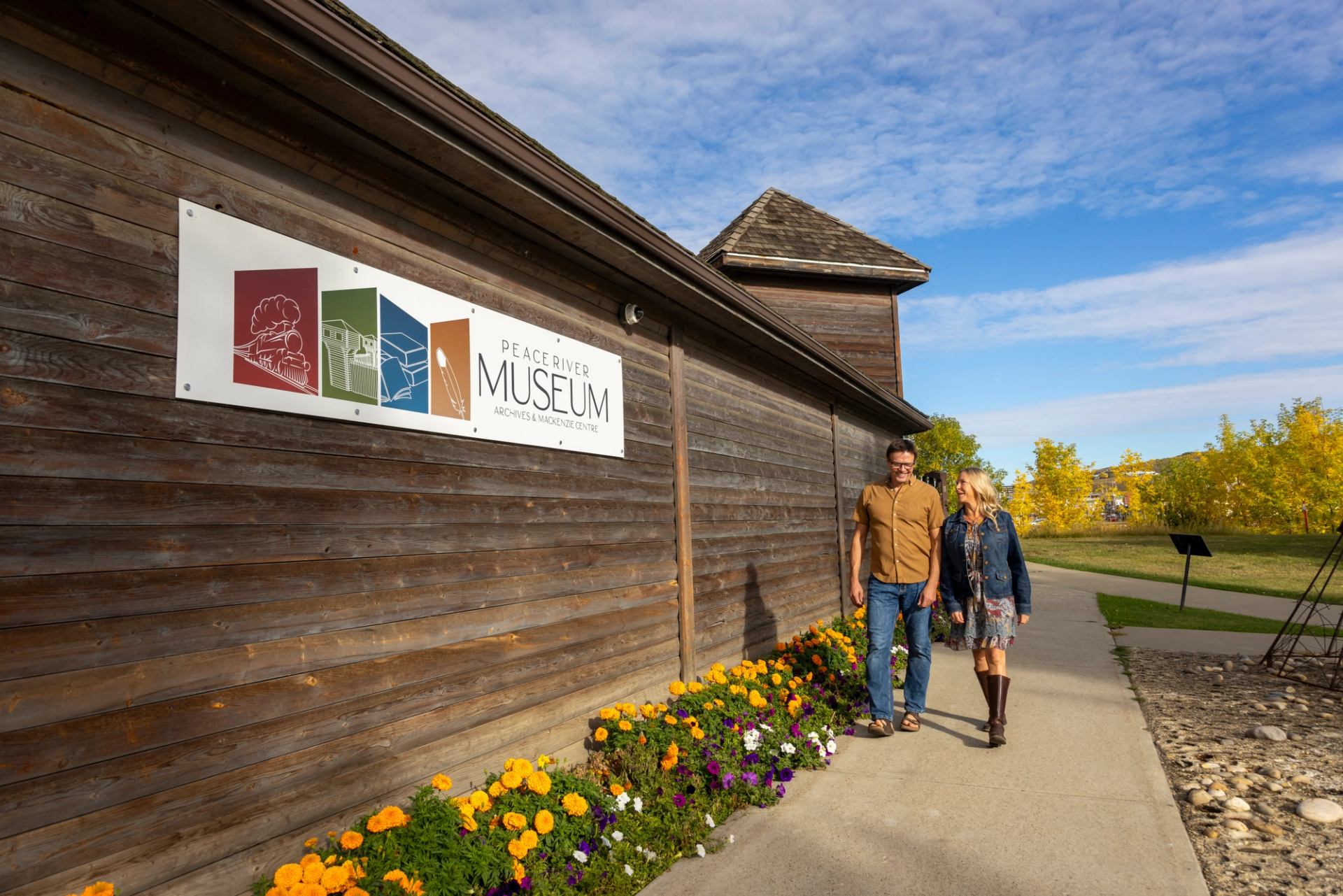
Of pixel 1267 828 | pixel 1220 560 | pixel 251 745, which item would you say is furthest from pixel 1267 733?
pixel 1220 560

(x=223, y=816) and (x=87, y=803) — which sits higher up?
(x=87, y=803)

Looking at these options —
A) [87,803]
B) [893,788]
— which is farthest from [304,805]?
[893,788]

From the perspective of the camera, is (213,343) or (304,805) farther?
(304,805)

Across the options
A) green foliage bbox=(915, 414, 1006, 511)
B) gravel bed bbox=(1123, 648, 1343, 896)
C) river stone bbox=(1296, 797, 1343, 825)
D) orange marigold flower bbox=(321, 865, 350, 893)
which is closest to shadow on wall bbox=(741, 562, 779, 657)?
gravel bed bbox=(1123, 648, 1343, 896)

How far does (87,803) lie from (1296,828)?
5.03m

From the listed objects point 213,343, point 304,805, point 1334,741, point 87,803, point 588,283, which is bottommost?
point 1334,741

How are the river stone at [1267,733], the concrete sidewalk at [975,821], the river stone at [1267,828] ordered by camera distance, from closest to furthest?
the concrete sidewalk at [975,821], the river stone at [1267,828], the river stone at [1267,733]

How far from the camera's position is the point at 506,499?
392 cm

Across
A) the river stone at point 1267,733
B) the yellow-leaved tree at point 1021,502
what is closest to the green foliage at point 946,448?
the yellow-leaved tree at point 1021,502

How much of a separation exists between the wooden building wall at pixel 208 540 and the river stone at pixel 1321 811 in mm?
3772

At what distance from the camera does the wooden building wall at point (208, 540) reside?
2152 mm

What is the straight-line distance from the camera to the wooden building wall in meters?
2.15

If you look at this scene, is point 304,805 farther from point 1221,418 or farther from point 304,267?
point 1221,418

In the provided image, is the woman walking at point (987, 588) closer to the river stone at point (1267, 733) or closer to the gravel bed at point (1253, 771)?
the gravel bed at point (1253, 771)
